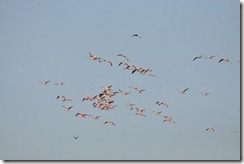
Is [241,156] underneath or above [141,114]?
underneath

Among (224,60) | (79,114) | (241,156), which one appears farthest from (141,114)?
(241,156)

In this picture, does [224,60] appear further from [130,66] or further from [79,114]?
[79,114]

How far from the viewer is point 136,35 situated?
26484 mm

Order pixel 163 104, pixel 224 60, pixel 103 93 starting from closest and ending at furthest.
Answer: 1. pixel 224 60
2. pixel 103 93
3. pixel 163 104

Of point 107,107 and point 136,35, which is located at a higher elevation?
point 136,35

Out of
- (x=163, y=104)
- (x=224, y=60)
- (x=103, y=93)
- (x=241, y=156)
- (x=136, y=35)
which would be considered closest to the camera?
(x=241, y=156)

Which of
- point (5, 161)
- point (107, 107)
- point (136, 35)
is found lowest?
point (5, 161)

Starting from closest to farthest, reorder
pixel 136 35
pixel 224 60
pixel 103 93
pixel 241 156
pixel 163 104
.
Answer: pixel 241 156 → pixel 224 60 → pixel 136 35 → pixel 103 93 → pixel 163 104

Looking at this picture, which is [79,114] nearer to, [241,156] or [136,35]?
[136,35]

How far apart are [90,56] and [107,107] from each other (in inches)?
153

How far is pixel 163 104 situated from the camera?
99.8 ft

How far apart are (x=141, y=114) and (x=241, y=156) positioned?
11.3 m

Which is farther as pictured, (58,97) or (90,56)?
(58,97)

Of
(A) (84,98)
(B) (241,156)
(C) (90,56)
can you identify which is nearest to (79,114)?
(A) (84,98)
